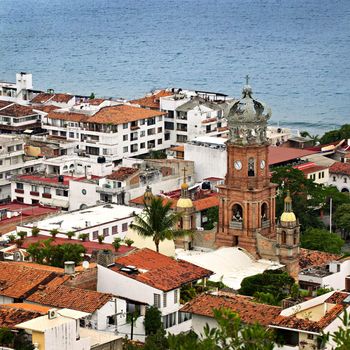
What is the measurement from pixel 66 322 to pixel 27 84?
7153 centimetres

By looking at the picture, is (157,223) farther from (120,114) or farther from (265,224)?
(120,114)

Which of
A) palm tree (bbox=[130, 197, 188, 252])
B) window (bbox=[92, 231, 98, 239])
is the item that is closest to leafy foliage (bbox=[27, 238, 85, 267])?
palm tree (bbox=[130, 197, 188, 252])

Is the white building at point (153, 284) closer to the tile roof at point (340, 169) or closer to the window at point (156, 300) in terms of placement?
the window at point (156, 300)

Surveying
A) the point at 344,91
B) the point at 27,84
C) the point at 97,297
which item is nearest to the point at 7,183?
the point at 27,84

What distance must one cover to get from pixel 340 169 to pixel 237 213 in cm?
2984

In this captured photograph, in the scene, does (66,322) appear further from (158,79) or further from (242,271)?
(158,79)

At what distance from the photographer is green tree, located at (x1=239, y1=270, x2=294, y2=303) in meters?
54.8

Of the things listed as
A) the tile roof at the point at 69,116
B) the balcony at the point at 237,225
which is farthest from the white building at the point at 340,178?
the balcony at the point at 237,225

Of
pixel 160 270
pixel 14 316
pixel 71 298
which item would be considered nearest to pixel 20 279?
pixel 71 298

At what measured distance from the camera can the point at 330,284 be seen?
2357 inches

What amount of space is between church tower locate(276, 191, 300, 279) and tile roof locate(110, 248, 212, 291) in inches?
236

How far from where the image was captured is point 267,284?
5556 centimetres

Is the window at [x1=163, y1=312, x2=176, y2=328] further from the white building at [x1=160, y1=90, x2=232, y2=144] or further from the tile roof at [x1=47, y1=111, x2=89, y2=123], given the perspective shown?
the white building at [x1=160, y1=90, x2=232, y2=144]

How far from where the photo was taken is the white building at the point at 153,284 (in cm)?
4984
